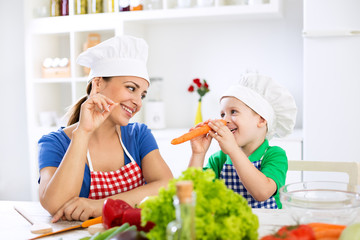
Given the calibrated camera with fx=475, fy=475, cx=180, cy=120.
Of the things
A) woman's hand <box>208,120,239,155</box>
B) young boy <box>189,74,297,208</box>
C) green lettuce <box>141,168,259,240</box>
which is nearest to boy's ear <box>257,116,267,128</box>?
young boy <box>189,74,297,208</box>

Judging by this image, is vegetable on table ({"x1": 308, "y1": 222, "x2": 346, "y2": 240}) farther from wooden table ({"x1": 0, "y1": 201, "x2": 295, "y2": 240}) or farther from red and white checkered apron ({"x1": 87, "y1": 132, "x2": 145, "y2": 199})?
red and white checkered apron ({"x1": 87, "y1": 132, "x2": 145, "y2": 199})

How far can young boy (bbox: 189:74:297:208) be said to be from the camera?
173 cm

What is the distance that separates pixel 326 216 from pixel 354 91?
2.06 meters

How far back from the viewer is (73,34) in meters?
3.67

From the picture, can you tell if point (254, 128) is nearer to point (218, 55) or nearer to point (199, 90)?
point (199, 90)

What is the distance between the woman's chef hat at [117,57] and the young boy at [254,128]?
371 mm

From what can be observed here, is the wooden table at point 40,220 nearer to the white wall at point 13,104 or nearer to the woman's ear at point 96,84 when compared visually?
the woman's ear at point 96,84

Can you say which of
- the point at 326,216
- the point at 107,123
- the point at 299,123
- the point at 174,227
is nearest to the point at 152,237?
the point at 174,227

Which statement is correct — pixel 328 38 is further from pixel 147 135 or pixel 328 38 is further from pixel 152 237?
pixel 152 237

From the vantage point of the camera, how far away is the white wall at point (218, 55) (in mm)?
3629

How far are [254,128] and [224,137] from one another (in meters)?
0.20

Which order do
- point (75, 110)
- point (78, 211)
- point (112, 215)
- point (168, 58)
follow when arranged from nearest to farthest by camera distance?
1. point (112, 215)
2. point (78, 211)
3. point (75, 110)
4. point (168, 58)

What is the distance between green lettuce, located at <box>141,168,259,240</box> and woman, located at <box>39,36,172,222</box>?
702 millimetres

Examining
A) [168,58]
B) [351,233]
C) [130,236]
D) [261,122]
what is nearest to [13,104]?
[168,58]
